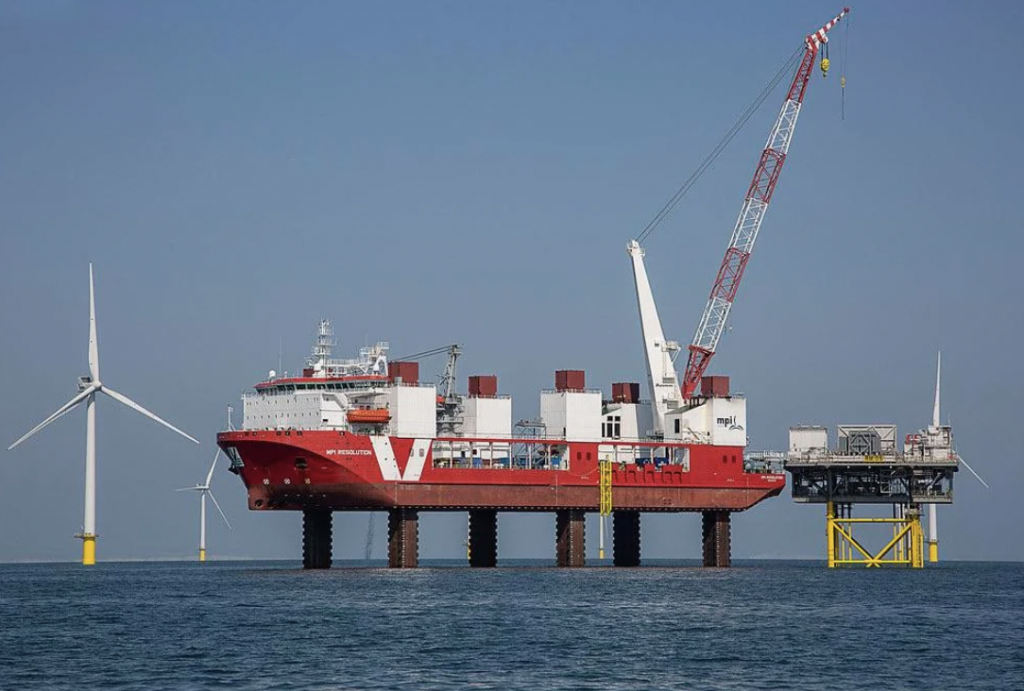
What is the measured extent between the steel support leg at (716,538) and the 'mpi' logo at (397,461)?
870 inches

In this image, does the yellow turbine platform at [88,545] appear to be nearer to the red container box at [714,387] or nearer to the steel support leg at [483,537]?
the steel support leg at [483,537]

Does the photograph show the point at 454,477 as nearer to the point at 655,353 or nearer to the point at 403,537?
the point at 403,537

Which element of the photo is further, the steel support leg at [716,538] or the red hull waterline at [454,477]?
the steel support leg at [716,538]

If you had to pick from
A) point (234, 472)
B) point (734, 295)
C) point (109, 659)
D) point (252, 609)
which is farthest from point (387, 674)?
point (734, 295)

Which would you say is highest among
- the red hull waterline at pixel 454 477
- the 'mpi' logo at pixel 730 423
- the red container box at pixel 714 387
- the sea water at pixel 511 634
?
the red container box at pixel 714 387

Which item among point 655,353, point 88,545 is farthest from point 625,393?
point 88,545

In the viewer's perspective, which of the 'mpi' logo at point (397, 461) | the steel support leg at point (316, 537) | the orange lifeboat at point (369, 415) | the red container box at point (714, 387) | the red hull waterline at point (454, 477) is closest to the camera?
the red hull waterline at point (454, 477)

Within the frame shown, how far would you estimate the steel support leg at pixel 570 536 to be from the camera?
11062 cm

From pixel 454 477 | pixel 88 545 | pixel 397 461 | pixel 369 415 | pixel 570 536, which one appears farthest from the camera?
pixel 88 545

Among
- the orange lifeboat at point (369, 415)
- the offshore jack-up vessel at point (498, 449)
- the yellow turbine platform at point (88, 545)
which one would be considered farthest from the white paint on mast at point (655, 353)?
the yellow turbine platform at point (88, 545)

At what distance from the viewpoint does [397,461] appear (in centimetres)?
10262

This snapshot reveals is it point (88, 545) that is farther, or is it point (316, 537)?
point (88, 545)

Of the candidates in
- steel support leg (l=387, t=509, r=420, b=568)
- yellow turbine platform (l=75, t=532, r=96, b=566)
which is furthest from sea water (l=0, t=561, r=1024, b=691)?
yellow turbine platform (l=75, t=532, r=96, b=566)

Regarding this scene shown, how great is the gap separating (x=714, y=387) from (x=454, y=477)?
20.6 metres
